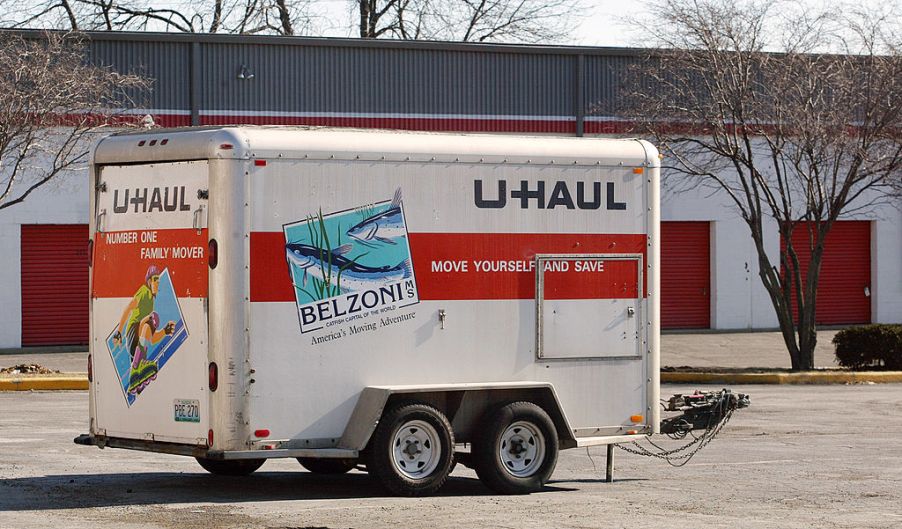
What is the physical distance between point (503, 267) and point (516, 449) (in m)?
1.49

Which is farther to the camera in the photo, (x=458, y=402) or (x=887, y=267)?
(x=887, y=267)

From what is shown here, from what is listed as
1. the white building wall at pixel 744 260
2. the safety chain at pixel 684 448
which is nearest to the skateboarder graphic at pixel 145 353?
the safety chain at pixel 684 448

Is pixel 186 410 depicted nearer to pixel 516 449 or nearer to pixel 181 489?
pixel 181 489

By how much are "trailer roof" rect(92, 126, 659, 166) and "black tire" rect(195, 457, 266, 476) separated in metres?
2.78

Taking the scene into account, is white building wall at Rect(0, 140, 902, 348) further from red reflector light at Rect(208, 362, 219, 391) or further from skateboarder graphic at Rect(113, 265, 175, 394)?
red reflector light at Rect(208, 362, 219, 391)

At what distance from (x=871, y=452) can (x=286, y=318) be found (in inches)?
287

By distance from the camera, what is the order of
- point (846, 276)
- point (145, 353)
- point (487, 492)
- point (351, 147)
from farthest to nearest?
point (846, 276)
point (487, 492)
point (145, 353)
point (351, 147)

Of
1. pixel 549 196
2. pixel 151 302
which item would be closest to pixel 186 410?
pixel 151 302

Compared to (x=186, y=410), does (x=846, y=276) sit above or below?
above

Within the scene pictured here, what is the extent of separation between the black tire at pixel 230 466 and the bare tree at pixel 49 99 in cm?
1193

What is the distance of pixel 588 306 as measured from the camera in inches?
481

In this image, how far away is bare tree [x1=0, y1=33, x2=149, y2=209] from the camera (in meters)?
23.5

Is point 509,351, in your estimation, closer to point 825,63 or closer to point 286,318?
point 286,318

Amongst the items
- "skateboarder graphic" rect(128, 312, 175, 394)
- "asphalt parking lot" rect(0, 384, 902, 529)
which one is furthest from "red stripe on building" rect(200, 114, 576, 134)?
"skateboarder graphic" rect(128, 312, 175, 394)
